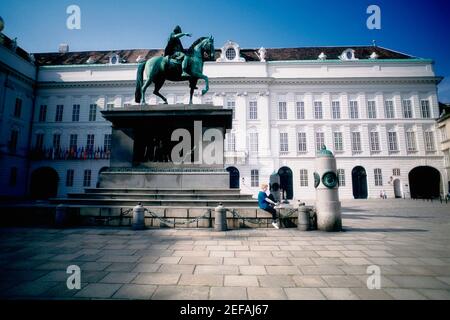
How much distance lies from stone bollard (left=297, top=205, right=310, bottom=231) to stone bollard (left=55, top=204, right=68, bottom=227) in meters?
7.88

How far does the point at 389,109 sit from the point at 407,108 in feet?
7.82

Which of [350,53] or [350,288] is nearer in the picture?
[350,288]

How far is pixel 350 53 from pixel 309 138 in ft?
49.4

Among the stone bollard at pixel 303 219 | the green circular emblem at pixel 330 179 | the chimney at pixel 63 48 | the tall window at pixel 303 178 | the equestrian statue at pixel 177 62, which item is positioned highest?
the chimney at pixel 63 48

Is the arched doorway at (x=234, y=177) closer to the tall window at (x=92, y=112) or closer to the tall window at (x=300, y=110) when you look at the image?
the tall window at (x=300, y=110)

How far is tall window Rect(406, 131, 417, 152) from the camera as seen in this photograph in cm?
3029

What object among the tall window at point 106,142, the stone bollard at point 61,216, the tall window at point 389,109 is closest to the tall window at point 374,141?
the tall window at point 389,109

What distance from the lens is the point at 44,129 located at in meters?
32.3

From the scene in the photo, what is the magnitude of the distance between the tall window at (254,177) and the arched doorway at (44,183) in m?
26.6

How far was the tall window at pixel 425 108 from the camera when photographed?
101 ft

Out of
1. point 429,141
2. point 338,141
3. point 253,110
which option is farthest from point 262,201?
point 429,141
